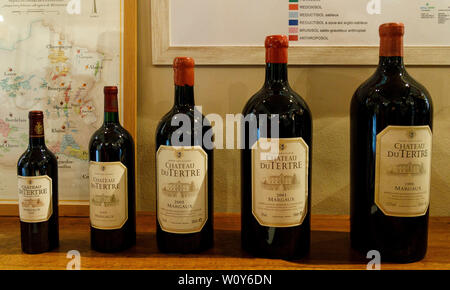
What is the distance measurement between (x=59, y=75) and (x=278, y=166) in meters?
0.66

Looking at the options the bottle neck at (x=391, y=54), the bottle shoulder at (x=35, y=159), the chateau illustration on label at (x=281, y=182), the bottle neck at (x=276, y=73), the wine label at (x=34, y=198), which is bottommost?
the wine label at (x=34, y=198)

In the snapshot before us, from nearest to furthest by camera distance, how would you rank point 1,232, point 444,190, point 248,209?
point 248,209 < point 1,232 < point 444,190

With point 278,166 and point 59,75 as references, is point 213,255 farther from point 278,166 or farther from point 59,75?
point 59,75

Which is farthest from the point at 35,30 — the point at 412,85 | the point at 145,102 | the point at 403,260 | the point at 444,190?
the point at 444,190

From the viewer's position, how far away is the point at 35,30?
3.55 feet

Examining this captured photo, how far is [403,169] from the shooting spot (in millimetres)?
774

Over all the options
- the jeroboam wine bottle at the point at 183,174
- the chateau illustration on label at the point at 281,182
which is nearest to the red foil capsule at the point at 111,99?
the jeroboam wine bottle at the point at 183,174

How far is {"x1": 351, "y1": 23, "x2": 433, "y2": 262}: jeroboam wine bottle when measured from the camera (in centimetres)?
77

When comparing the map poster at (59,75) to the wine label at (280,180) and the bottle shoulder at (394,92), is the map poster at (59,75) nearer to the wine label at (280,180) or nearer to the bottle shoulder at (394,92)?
the wine label at (280,180)

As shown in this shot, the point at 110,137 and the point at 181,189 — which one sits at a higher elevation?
the point at 110,137

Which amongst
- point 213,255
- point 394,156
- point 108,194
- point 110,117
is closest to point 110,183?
point 108,194

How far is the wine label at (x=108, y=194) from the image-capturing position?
32.9 inches
